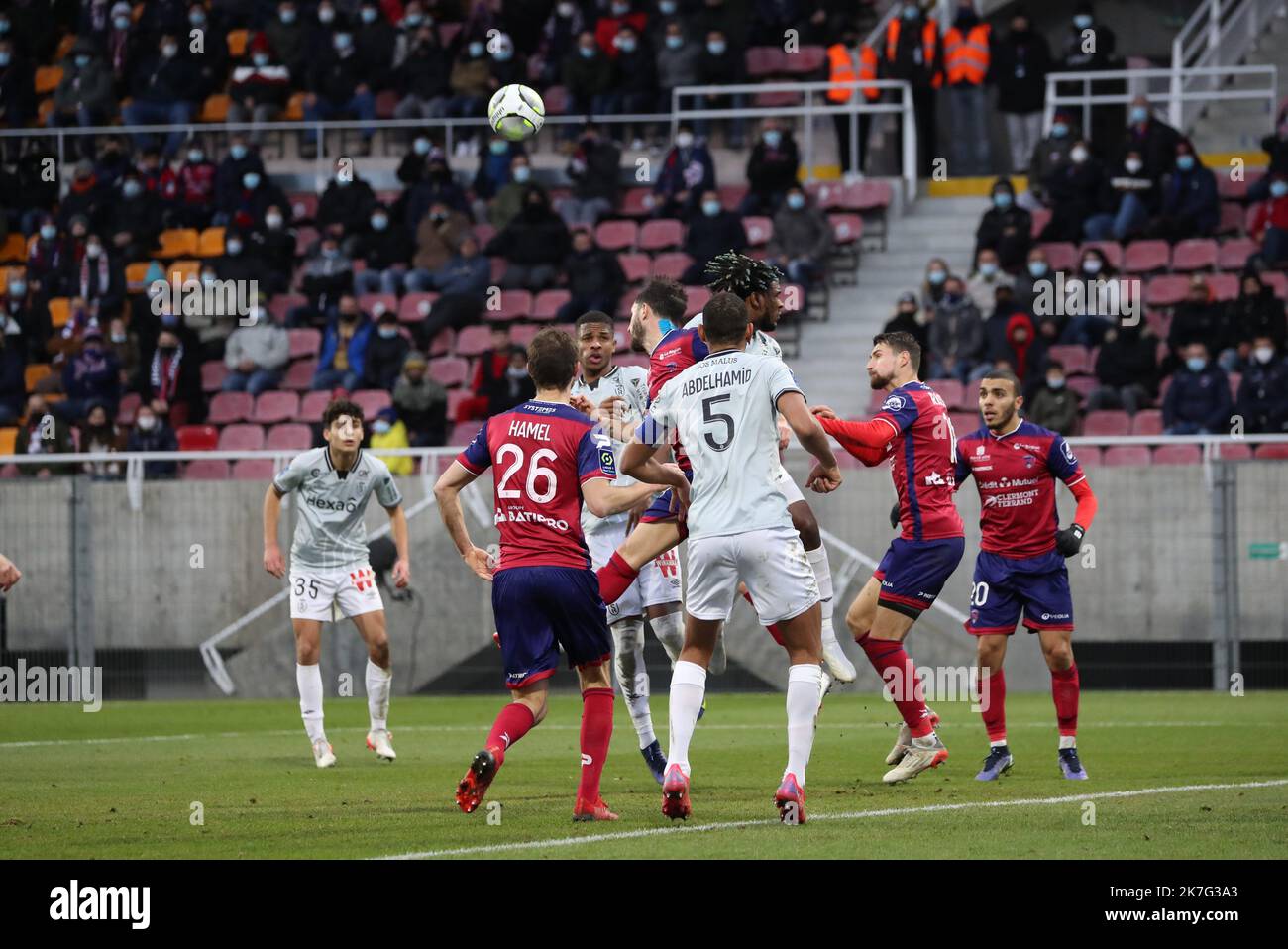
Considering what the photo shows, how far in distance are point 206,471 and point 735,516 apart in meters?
12.9

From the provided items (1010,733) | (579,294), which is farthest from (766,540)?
(579,294)

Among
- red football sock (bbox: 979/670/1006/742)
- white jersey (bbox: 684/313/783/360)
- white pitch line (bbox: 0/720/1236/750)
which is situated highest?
white jersey (bbox: 684/313/783/360)

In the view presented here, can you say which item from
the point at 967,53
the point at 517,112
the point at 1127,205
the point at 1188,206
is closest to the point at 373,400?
the point at 517,112

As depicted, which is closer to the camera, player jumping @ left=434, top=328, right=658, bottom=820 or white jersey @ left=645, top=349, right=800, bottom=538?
white jersey @ left=645, top=349, right=800, bottom=538

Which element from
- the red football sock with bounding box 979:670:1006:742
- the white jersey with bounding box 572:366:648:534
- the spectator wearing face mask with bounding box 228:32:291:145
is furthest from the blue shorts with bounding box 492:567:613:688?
the spectator wearing face mask with bounding box 228:32:291:145

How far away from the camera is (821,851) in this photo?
24.4ft

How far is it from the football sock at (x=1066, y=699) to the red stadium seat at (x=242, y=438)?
1414cm

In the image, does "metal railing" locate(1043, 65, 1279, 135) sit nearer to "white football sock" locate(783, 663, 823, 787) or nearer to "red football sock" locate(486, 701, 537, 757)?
"white football sock" locate(783, 663, 823, 787)

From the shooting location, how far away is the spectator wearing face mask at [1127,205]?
901 inches

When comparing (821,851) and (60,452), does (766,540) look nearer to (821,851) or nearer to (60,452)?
(821,851)

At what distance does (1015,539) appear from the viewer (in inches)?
456

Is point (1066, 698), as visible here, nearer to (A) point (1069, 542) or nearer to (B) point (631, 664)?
(A) point (1069, 542)

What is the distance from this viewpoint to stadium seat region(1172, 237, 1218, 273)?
22.5m

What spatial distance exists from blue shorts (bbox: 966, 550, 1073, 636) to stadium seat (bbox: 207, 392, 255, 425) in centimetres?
1423
